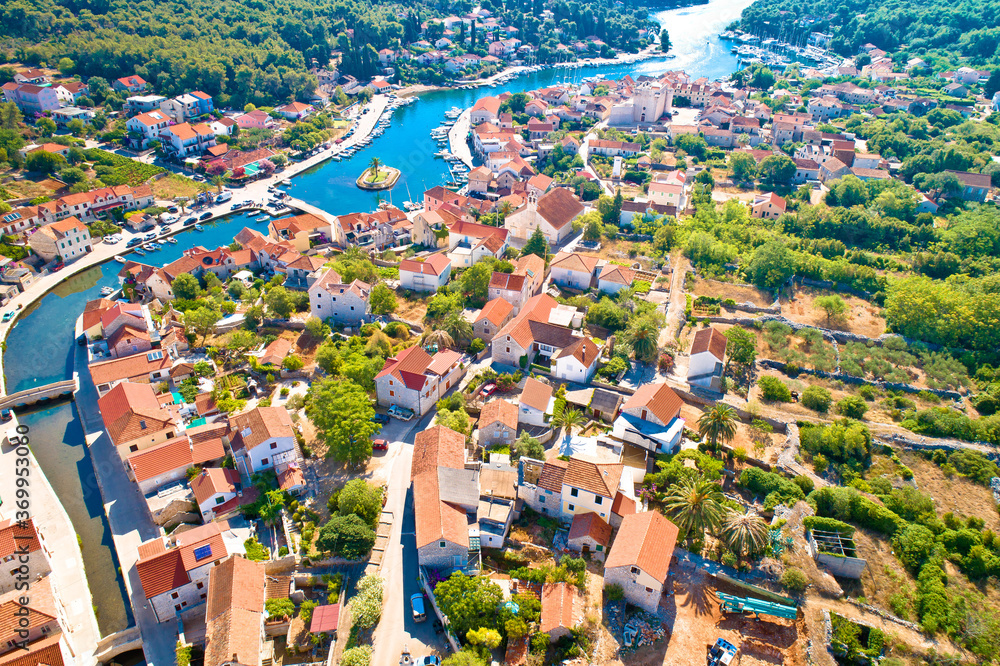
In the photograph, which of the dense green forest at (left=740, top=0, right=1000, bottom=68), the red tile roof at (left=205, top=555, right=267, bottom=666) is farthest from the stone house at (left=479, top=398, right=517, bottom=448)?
the dense green forest at (left=740, top=0, right=1000, bottom=68)

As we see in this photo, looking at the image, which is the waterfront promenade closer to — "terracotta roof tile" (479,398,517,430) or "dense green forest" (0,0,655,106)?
"terracotta roof tile" (479,398,517,430)

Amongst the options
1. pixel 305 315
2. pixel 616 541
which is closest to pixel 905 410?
pixel 616 541

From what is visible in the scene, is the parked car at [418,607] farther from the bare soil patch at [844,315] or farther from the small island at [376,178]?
the small island at [376,178]

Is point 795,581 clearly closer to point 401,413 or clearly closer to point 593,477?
point 593,477

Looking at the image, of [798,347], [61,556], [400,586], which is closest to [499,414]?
[400,586]

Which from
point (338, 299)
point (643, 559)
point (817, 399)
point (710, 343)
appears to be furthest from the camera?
point (338, 299)

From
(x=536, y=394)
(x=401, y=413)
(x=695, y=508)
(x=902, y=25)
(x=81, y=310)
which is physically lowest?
(x=81, y=310)

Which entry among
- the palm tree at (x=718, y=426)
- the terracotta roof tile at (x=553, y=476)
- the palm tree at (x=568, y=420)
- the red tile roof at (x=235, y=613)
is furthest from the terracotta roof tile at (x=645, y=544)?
the red tile roof at (x=235, y=613)
